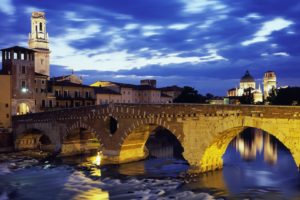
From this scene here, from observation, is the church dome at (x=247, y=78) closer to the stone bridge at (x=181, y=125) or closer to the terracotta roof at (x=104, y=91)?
the terracotta roof at (x=104, y=91)

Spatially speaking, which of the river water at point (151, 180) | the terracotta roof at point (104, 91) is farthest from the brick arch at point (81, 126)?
the terracotta roof at point (104, 91)

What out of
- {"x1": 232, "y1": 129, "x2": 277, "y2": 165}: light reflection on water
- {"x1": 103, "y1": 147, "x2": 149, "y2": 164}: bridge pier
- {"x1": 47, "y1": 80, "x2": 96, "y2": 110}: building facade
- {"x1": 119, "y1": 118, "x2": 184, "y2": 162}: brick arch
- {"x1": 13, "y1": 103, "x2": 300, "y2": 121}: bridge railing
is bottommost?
{"x1": 232, "y1": 129, "x2": 277, "y2": 165}: light reflection on water

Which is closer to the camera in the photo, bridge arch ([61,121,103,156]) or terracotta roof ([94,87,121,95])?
bridge arch ([61,121,103,156])

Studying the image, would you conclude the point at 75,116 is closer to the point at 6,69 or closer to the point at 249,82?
the point at 6,69

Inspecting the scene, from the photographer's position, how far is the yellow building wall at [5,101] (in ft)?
153

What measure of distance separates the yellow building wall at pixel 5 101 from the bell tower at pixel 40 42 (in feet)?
71.7

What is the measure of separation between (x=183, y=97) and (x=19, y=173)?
136ft

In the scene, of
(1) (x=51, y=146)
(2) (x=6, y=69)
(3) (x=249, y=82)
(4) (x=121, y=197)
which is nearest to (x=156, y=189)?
(4) (x=121, y=197)

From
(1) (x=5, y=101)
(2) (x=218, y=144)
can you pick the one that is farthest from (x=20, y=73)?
(2) (x=218, y=144)

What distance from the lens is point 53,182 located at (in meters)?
30.2

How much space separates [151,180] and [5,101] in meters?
24.2

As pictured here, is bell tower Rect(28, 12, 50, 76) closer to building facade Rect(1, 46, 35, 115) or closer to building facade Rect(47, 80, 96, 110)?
building facade Rect(47, 80, 96, 110)

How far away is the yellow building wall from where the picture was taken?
46.6 m

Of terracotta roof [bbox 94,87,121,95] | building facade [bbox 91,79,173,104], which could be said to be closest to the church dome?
building facade [bbox 91,79,173,104]
